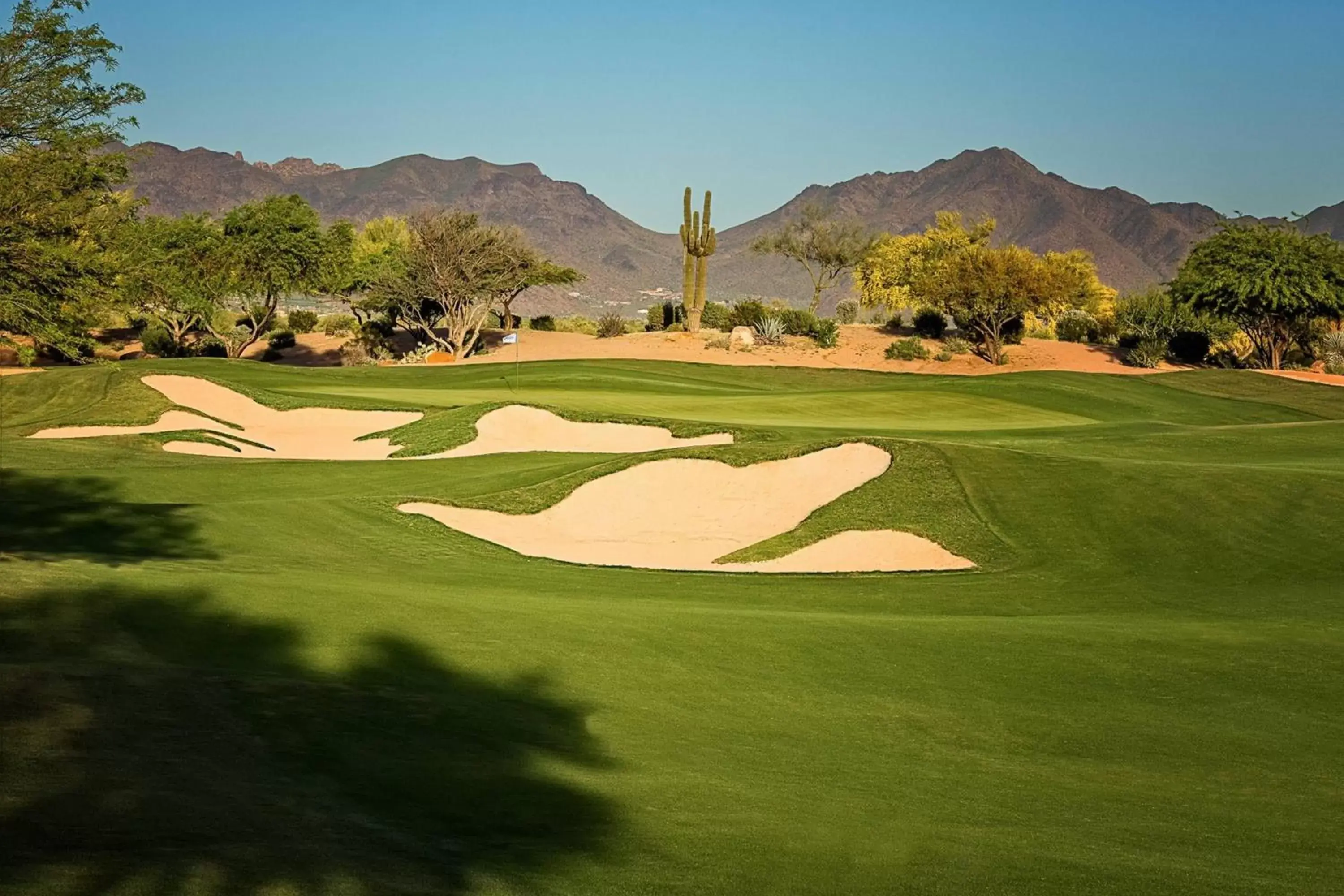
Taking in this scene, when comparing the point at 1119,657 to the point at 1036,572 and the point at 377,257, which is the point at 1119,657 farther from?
the point at 377,257

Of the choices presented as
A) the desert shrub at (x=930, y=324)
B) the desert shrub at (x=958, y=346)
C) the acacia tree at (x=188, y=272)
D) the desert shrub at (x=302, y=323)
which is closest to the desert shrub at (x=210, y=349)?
the acacia tree at (x=188, y=272)

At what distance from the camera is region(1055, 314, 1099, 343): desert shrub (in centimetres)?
7244

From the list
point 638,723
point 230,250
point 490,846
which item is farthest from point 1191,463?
point 230,250

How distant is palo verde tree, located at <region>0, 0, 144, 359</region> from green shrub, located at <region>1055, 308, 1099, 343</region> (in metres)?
57.1

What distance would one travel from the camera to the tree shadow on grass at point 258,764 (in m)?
5.50

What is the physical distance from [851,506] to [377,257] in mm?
56117

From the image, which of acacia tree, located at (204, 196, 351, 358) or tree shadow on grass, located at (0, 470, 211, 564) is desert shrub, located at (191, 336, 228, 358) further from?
tree shadow on grass, located at (0, 470, 211, 564)

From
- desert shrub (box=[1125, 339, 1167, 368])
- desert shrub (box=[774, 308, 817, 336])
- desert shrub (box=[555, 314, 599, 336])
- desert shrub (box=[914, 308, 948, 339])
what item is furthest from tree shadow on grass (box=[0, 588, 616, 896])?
desert shrub (box=[555, 314, 599, 336])

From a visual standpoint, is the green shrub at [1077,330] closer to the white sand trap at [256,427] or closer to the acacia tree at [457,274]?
the acacia tree at [457,274]

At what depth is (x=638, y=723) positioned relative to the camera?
9141 millimetres

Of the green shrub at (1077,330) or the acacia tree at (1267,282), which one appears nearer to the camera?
the acacia tree at (1267,282)

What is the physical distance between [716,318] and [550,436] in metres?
44.5

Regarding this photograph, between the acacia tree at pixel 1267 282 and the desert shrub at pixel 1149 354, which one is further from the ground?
the acacia tree at pixel 1267 282

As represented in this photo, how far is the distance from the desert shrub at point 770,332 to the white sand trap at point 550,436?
35768 millimetres
